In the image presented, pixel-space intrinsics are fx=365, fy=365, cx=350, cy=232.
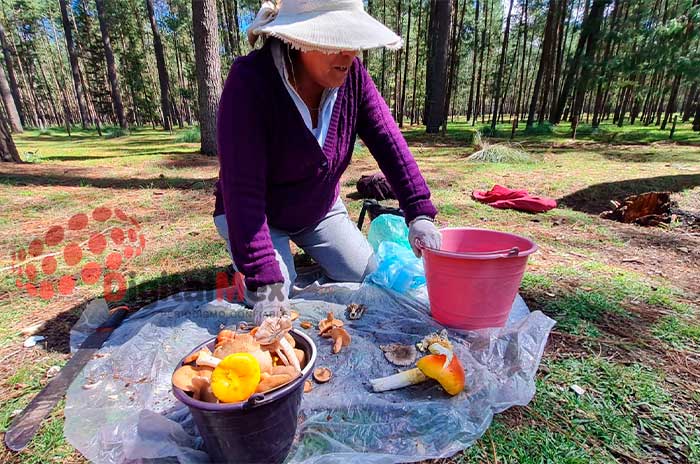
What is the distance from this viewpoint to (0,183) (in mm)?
4785

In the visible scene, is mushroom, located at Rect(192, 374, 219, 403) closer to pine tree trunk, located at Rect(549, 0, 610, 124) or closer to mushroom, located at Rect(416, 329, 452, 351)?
mushroom, located at Rect(416, 329, 452, 351)

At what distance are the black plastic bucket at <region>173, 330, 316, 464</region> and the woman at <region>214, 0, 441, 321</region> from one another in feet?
1.32

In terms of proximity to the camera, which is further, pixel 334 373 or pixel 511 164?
pixel 511 164

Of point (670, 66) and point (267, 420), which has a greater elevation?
point (670, 66)

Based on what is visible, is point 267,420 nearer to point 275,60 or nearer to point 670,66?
point 275,60

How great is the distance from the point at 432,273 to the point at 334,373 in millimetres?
612

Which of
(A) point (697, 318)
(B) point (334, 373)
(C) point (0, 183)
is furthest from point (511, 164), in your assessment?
(C) point (0, 183)

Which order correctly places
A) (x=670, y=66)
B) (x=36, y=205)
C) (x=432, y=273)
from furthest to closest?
(x=670, y=66)
(x=36, y=205)
(x=432, y=273)

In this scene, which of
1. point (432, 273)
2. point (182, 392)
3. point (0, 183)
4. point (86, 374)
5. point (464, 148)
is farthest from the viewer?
point (464, 148)

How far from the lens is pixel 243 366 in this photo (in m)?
0.90

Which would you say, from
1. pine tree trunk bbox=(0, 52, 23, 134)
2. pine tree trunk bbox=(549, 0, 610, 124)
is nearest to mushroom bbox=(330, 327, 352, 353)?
pine tree trunk bbox=(549, 0, 610, 124)

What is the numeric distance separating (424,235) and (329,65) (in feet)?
2.78

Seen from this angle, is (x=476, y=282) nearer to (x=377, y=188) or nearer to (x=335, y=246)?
(x=335, y=246)

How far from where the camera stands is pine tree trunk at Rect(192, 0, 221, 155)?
251 inches
